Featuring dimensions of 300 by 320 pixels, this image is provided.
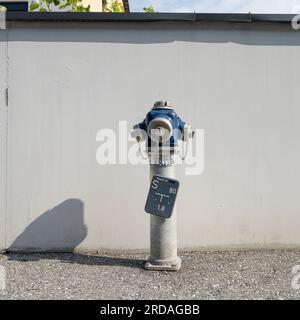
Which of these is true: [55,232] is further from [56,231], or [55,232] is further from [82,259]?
[82,259]

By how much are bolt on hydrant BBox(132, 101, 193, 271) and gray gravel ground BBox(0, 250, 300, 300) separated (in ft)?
0.65

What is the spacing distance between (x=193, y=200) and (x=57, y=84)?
212 cm

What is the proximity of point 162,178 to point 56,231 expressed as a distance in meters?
1.62

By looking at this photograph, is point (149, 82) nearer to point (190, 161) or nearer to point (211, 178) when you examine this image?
point (190, 161)

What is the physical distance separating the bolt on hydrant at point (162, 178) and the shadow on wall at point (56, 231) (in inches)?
41.6

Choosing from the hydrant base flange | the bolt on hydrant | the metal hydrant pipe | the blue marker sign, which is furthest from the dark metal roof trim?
the hydrant base flange

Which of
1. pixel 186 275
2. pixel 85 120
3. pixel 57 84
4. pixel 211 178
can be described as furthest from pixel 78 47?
pixel 186 275

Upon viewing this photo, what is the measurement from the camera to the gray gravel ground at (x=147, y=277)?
3719mm

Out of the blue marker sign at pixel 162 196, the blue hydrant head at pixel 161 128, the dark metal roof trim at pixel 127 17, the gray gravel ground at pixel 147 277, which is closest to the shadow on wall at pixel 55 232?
the gray gravel ground at pixel 147 277

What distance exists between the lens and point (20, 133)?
16.0ft

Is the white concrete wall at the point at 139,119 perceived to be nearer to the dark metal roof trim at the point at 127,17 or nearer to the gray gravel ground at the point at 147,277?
the dark metal roof trim at the point at 127,17

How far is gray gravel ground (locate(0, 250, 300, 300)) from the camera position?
12.2ft

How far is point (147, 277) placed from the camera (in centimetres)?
412

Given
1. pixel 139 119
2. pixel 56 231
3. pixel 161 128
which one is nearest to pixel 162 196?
pixel 161 128
